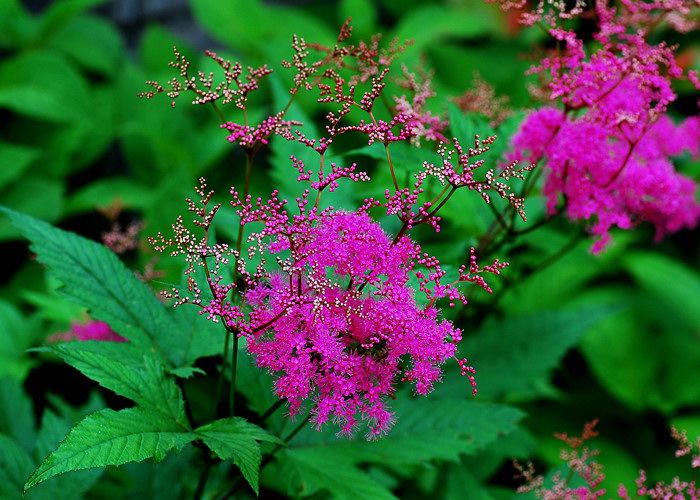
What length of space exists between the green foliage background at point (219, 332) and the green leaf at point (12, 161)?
10 millimetres

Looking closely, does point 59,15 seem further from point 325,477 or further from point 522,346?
point 325,477

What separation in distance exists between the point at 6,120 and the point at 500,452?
12.0ft

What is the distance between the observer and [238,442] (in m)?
1.20

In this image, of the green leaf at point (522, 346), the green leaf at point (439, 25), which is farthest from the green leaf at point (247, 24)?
the green leaf at point (522, 346)

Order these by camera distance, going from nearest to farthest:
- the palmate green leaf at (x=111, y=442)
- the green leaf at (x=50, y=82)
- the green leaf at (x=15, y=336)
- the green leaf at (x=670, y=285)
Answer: the palmate green leaf at (x=111, y=442)
the green leaf at (x=15, y=336)
the green leaf at (x=670, y=285)
the green leaf at (x=50, y=82)

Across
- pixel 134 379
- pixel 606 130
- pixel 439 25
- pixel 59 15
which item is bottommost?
pixel 59 15

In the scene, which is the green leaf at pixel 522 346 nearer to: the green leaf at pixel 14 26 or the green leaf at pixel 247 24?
the green leaf at pixel 247 24

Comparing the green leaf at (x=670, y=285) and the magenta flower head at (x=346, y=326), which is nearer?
the magenta flower head at (x=346, y=326)

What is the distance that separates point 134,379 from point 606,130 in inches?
42.4

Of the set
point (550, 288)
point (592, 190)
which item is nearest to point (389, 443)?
point (592, 190)

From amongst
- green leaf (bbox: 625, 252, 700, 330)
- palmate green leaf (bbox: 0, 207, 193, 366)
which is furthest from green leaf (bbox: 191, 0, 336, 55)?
palmate green leaf (bbox: 0, 207, 193, 366)

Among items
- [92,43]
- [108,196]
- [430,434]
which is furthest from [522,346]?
[92,43]

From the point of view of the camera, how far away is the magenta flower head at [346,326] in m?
1.17

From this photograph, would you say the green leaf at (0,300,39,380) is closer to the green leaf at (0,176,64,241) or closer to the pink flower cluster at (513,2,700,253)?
the green leaf at (0,176,64,241)
